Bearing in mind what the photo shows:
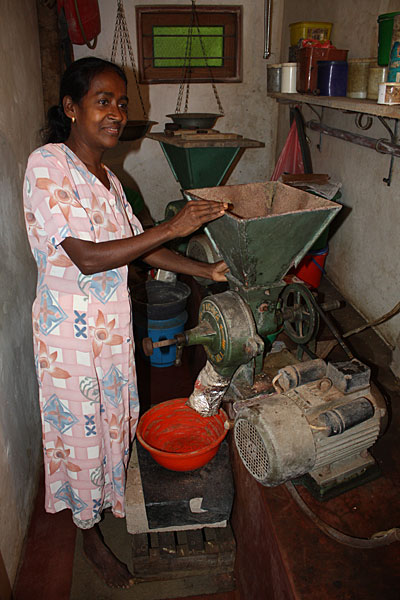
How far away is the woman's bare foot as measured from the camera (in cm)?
219

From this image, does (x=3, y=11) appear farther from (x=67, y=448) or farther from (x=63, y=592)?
(x=63, y=592)

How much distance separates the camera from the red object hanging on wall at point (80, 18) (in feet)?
11.6

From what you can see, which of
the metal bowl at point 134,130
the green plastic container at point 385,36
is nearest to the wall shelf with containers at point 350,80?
the green plastic container at point 385,36

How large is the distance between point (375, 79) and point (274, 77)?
1407 millimetres

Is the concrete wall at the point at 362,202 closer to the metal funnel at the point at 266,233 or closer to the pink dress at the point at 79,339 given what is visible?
the metal funnel at the point at 266,233

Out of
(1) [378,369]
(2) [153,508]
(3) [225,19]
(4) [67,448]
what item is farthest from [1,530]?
(3) [225,19]

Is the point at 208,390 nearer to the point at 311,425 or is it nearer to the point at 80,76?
the point at 311,425

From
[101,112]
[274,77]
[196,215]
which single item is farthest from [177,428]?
[274,77]

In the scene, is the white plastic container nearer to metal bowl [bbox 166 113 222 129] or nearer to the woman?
metal bowl [bbox 166 113 222 129]

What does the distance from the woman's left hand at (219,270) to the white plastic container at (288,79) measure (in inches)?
80.0

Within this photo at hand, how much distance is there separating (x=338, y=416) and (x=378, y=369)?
1.15 meters

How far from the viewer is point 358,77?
2.59 m

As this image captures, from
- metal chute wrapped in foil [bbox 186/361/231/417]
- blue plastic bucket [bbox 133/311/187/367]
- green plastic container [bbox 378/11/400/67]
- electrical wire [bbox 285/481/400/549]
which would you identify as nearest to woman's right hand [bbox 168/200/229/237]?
metal chute wrapped in foil [bbox 186/361/231/417]

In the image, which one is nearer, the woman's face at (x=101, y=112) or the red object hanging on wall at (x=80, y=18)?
the woman's face at (x=101, y=112)
